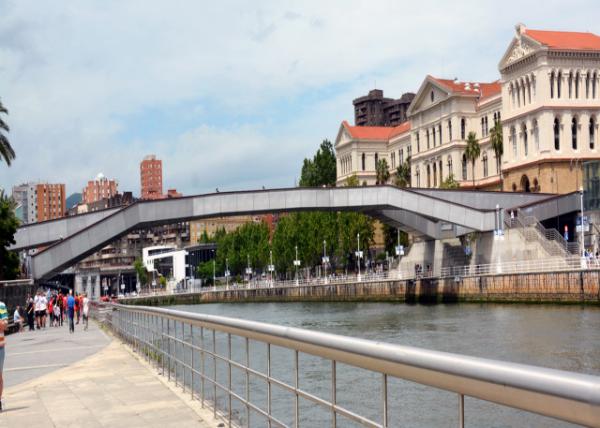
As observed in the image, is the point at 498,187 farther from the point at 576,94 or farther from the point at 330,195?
the point at 330,195

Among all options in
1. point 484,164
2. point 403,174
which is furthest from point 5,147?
point 403,174

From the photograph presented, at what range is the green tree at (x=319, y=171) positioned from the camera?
13700 cm

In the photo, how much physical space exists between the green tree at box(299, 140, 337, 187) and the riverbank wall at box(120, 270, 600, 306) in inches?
1101

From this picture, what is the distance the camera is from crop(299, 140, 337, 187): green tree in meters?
137

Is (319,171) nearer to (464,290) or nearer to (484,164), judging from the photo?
(484,164)

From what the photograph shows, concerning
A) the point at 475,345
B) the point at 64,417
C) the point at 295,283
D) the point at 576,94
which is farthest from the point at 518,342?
the point at 295,283

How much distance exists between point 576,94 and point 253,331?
90375mm

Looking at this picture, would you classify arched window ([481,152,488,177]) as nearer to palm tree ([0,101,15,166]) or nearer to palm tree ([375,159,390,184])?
palm tree ([375,159,390,184])

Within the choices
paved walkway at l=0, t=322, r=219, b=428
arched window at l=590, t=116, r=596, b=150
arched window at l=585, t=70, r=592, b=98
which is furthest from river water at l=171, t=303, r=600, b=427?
arched window at l=585, t=70, r=592, b=98

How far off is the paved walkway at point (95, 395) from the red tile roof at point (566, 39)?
79916 millimetres

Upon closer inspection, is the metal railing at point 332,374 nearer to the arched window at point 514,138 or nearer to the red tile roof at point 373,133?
the arched window at point 514,138

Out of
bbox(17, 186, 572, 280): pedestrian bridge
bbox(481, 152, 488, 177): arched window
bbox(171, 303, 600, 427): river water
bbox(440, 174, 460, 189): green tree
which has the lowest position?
bbox(171, 303, 600, 427): river water

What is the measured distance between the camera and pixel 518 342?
32469 mm

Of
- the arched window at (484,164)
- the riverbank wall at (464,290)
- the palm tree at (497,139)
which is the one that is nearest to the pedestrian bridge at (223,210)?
the riverbank wall at (464,290)
